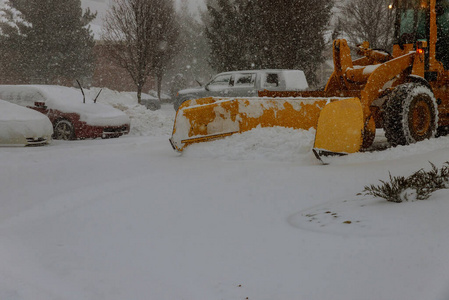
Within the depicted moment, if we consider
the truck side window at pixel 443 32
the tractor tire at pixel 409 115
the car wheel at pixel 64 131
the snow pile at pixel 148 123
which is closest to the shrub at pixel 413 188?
the tractor tire at pixel 409 115

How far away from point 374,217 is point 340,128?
3.49 m

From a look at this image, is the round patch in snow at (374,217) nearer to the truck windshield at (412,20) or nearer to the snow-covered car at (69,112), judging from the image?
the truck windshield at (412,20)

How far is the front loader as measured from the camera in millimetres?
7250

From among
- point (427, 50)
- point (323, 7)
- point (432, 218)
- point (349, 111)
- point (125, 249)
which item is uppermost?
point (323, 7)

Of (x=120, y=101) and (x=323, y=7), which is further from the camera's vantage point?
(x=323, y=7)

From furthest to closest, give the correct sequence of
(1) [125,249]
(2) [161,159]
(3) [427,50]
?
(3) [427,50] < (2) [161,159] < (1) [125,249]

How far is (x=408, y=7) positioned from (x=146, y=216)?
6.93 m

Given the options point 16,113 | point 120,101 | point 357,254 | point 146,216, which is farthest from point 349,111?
point 120,101

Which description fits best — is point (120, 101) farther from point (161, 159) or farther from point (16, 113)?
point (161, 159)

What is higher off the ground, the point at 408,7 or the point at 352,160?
the point at 408,7

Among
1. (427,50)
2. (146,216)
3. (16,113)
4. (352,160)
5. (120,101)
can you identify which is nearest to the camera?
(146,216)

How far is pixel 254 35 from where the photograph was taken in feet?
79.2

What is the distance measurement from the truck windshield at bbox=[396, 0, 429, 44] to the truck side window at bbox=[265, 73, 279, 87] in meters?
5.33

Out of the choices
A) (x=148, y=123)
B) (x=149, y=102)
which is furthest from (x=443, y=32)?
(x=149, y=102)
